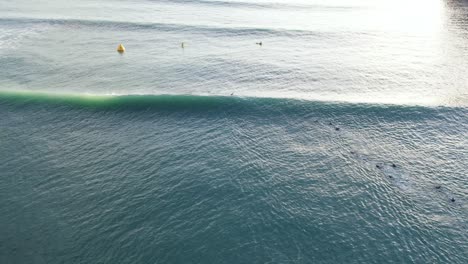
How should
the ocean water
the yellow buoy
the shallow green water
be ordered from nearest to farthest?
the shallow green water < the ocean water < the yellow buoy

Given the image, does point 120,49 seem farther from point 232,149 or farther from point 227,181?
point 227,181

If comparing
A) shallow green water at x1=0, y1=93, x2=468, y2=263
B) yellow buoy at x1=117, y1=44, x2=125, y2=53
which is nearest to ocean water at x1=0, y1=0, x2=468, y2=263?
shallow green water at x1=0, y1=93, x2=468, y2=263

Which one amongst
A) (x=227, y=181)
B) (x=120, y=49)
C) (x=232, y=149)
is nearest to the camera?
(x=227, y=181)

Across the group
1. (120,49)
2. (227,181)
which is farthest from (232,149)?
(120,49)

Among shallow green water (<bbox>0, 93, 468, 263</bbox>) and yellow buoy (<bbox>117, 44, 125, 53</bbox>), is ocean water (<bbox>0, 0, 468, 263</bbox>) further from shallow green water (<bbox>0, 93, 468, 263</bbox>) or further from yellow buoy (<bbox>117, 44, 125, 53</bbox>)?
yellow buoy (<bbox>117, 44, 125, 53</bbox>)

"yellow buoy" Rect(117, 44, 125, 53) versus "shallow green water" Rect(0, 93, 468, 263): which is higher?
"yellow buoy" Rect(117, 44, 125, 53)

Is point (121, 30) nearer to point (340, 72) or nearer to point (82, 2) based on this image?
point (82, 2)

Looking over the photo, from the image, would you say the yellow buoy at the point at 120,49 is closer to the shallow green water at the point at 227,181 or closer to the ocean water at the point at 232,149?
the ocean water at the point at 232,149

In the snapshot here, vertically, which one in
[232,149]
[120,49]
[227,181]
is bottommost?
[227,181]

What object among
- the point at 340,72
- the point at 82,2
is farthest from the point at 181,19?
the point at 340,72
